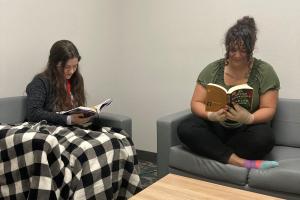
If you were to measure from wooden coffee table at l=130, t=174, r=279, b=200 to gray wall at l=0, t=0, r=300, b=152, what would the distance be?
1258mm

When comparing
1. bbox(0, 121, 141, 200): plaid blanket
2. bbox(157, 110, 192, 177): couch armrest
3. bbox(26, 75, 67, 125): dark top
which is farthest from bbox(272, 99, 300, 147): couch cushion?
bbox(26, 75, 67, 125): dark top

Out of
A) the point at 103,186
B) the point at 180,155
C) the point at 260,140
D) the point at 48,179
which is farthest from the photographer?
the point at 180,155

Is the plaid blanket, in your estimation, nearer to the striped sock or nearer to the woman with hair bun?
the woman with hair bun

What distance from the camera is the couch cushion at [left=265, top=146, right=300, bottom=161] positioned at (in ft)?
6.59

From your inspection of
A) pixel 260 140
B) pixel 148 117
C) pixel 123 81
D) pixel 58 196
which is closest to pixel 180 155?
pixel 260 140

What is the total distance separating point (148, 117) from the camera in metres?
3.07

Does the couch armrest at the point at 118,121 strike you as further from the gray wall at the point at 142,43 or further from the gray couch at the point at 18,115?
the gray wall at the point at 142,43

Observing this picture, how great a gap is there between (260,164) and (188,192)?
594 mm

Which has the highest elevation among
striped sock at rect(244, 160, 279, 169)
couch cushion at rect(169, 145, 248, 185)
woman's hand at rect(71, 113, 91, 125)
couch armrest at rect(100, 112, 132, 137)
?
woman's hand at rect(71, 113, 91, 125)

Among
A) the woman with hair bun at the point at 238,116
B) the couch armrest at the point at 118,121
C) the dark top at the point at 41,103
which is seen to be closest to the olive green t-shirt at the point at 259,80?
the woman with hair bun at the point at 238,116

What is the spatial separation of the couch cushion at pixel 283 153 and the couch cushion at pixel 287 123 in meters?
0.06

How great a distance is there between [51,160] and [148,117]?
1549 mm

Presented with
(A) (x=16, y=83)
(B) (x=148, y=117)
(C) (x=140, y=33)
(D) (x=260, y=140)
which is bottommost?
(B) (x=148, y=117)

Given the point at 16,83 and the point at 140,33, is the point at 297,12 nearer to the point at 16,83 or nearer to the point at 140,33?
the point at 140,33
